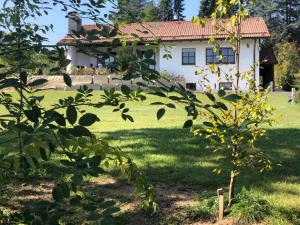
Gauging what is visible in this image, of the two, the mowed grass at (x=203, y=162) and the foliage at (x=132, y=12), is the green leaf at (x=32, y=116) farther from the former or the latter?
the mowed grass at (x=203, y=162)

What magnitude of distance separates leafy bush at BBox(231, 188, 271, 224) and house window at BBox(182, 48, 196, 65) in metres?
28.7

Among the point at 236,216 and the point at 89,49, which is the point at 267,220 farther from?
the point at 89,49

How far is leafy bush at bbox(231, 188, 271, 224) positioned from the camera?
13.5 feet

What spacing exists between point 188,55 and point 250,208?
95.6 ft

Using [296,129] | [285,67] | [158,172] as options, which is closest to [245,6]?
[158,172]

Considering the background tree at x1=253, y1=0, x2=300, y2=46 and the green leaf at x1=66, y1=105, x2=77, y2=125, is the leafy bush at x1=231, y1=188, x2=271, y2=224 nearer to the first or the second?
the green leaf at x1=66, y1=105, x2=77, y2=125

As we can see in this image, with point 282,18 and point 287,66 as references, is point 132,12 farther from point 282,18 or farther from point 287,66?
point 282,18

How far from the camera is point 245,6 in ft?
13.6

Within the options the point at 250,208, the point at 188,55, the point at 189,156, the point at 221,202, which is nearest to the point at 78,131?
the point at 221,202

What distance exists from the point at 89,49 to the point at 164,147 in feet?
19.3

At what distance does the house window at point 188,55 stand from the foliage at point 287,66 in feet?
20.4

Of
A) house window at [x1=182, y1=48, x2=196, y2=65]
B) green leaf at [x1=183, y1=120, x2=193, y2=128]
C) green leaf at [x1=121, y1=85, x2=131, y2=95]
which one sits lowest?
green leaf at [x1=183, y1=120, x2=193, y2=128]

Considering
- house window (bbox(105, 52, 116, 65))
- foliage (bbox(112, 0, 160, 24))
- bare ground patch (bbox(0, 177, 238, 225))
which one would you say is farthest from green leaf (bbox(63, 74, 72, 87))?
bare ground patch (bbox(0, 177, 238, 225))

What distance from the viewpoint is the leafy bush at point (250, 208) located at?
413cm
